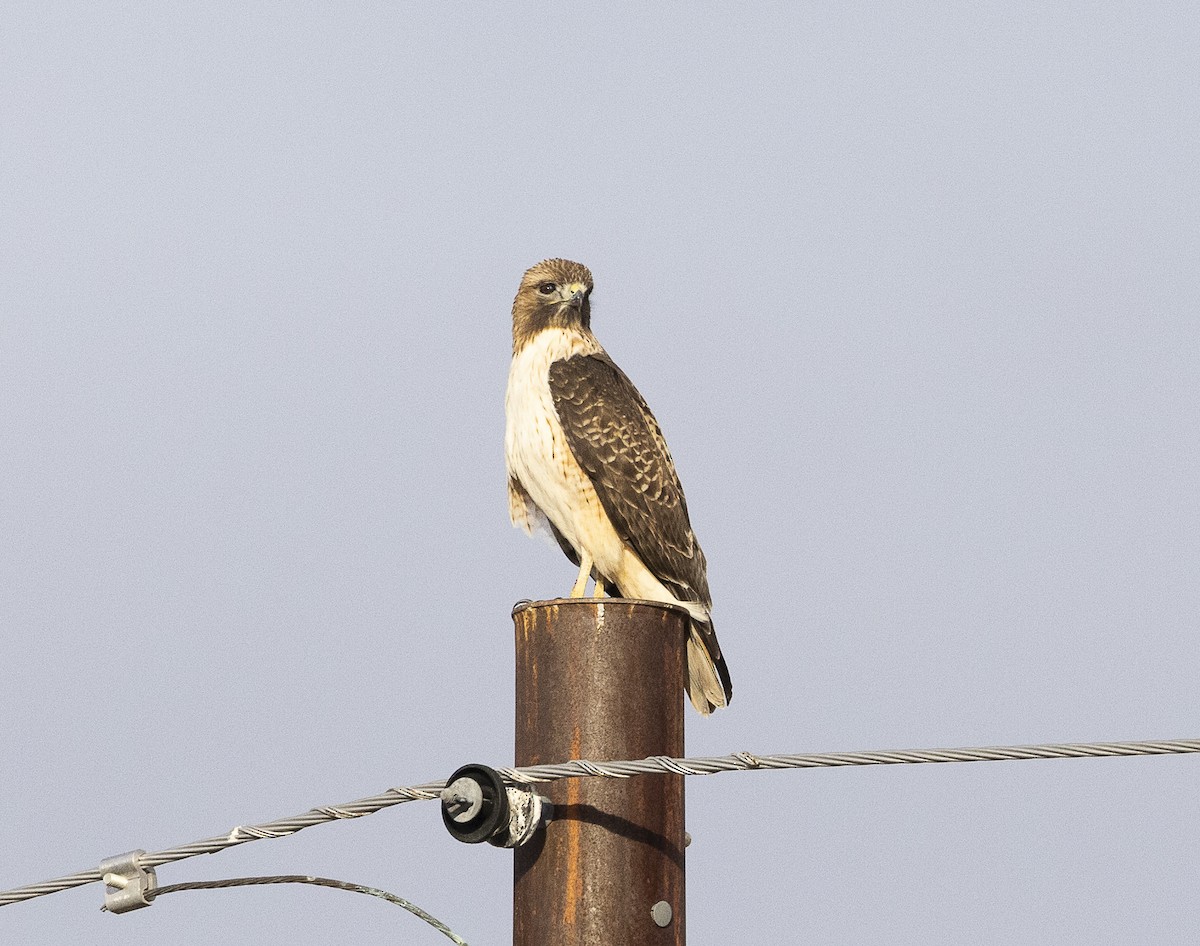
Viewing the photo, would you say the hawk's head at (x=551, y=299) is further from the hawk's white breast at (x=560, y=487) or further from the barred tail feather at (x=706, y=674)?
the barred tail feather at (x=706, y=674)

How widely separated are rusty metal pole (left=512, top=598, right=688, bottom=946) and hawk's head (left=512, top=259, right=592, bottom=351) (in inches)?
192

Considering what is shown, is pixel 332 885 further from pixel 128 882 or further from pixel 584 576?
pixel 584 576

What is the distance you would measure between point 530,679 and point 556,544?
14.3 ft

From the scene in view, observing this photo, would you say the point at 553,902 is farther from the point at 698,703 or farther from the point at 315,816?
the point at 698,703

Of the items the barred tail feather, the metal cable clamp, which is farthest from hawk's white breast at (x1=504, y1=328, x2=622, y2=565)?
the metal cable clamp

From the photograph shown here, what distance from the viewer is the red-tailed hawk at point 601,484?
912cm

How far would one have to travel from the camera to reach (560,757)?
202 inches

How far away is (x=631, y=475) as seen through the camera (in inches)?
362

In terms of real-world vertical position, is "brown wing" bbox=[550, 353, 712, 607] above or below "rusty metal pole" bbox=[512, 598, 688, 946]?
above

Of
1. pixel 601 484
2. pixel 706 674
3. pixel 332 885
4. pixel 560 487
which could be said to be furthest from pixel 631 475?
pixel 332 885

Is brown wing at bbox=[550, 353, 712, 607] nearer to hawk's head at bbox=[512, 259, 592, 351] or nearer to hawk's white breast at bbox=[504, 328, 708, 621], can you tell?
hawk's white breast at bbox=[504, 328, 708, 621]

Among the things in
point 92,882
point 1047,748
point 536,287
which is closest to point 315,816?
point 92,882

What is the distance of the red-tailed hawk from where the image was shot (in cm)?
912

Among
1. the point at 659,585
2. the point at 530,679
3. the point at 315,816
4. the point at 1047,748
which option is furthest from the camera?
the point at 659,585
